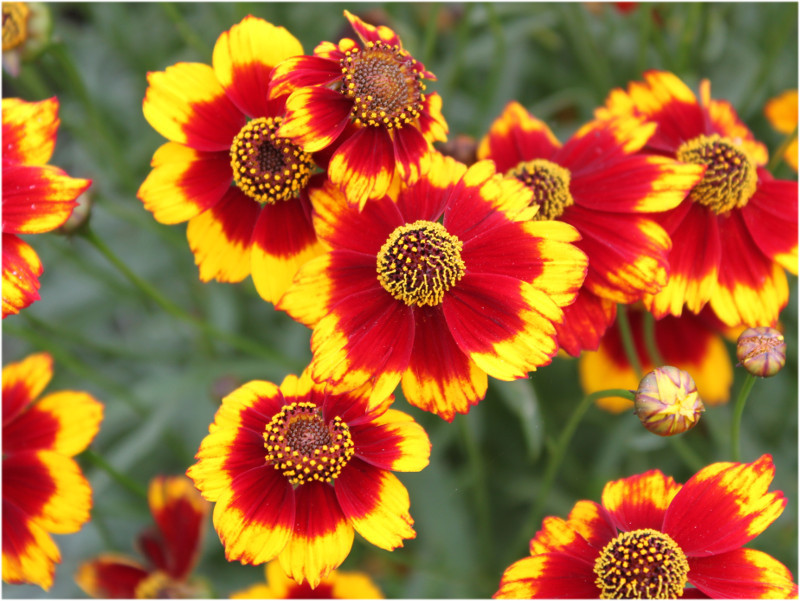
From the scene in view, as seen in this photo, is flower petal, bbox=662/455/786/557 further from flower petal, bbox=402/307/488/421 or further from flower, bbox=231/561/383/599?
flower, bbox=231/561/383/599

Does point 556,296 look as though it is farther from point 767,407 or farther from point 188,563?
point 767,407

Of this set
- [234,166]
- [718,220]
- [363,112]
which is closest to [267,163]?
[234,166]

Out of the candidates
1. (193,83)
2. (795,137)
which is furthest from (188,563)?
(795,137)

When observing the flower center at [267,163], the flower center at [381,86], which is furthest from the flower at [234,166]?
the flower center at [381,86]

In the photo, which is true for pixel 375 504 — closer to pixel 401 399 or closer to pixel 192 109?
pixel 192 109

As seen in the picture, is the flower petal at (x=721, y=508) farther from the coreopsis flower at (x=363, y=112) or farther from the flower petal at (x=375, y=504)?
the coreopsis flower at (x=363, y=112)

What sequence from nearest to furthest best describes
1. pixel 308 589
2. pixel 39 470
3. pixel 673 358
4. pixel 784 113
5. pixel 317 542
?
pixel 317 542 → pixel 39 470 → pixel 308 589 → pixel 673 358 → pixel 784 113

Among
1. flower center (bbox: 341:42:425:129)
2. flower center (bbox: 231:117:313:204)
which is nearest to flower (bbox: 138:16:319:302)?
flower center (bbox: 231:117:313:204)
